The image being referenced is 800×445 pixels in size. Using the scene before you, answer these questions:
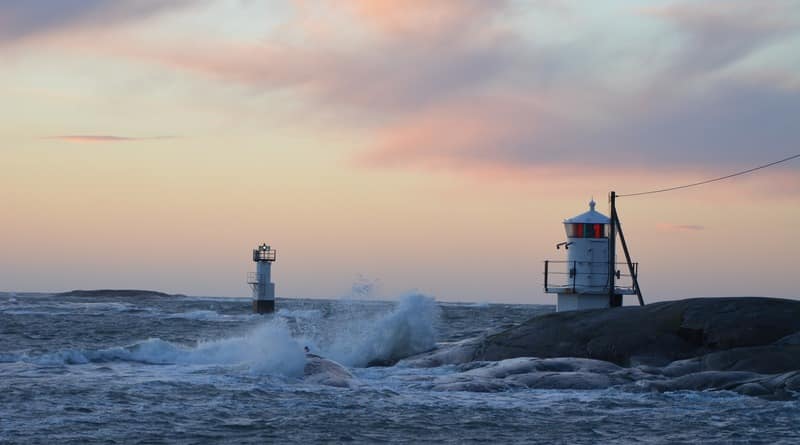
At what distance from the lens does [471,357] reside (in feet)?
69.3

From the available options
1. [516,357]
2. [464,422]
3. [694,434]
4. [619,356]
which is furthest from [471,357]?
[694,434]

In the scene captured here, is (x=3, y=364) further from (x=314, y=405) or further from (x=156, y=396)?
(x=314, y=405)

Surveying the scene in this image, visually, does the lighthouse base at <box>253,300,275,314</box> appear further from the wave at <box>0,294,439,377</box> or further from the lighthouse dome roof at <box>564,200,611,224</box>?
the lighthouse dome roof at <box>564,200,611,224</box>

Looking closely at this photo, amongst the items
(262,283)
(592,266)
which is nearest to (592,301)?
(592,266)

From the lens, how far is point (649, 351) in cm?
1917

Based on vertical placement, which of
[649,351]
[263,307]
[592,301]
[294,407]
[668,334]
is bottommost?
[294,407]

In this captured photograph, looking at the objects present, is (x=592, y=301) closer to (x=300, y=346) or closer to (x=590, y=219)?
(x=590, y=219)

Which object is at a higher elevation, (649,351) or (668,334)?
(668,334)

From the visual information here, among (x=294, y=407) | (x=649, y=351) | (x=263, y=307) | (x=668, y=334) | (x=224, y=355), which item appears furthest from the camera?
(x=263, y=307)

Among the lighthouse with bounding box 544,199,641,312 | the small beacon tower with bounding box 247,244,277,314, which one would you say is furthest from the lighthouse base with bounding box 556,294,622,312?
the small beacon tower with bounding box 247,244,277,314

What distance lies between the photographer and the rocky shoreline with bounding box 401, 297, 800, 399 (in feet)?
55.1

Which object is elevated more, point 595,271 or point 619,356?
point 595,271

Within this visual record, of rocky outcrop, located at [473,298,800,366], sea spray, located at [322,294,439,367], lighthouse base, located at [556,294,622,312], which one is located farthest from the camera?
lighthouse base, located at [556,294,622,312]

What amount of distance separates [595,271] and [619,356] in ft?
20.6
